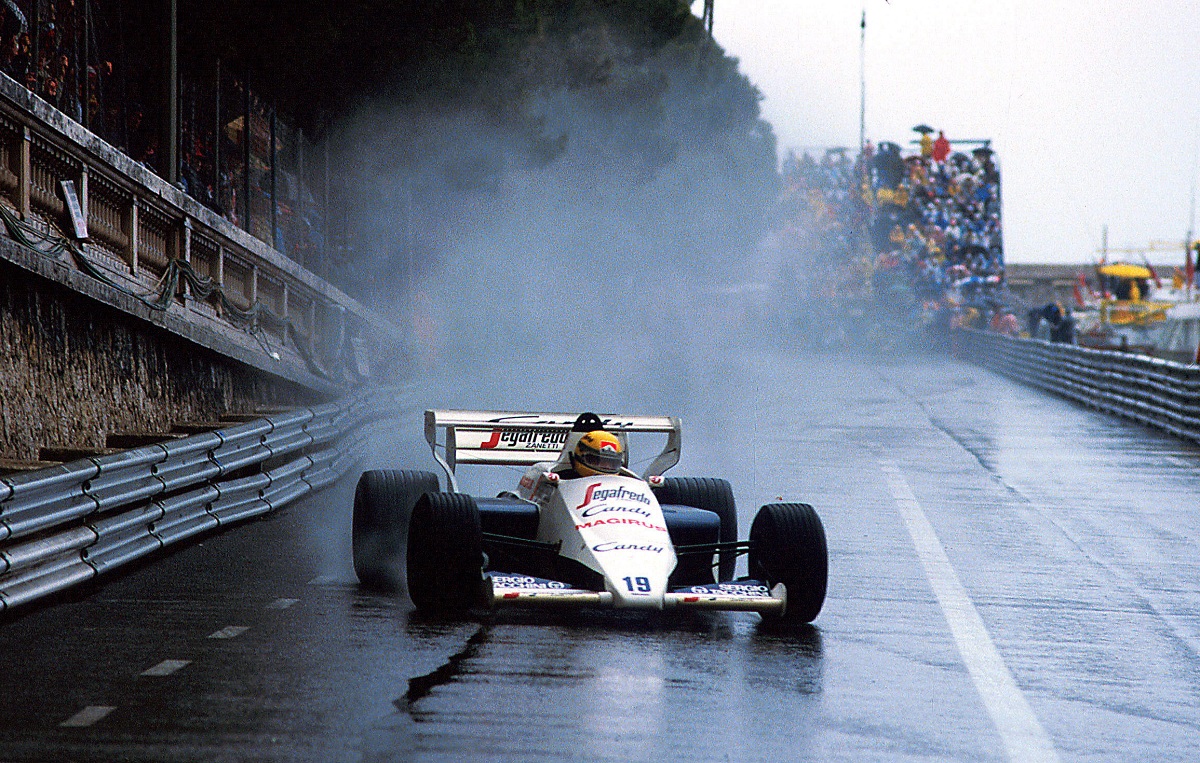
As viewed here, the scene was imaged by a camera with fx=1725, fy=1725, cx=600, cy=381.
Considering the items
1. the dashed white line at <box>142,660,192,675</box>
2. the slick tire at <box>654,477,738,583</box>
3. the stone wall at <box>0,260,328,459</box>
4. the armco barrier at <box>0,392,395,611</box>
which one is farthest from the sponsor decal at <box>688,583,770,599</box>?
the stone wall at <box>0,260,328,459</box>

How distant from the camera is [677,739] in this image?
20.2 feet

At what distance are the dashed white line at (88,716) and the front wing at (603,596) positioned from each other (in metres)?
2.29

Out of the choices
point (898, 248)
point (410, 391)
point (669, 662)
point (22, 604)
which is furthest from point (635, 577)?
point (898, 248)

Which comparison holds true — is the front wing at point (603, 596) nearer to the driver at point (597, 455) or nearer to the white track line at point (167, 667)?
the driver at point (597, 455)

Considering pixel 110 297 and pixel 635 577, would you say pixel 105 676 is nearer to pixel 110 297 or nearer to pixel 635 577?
pixel 635 577

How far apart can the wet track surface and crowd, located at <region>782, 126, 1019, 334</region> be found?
118 ft

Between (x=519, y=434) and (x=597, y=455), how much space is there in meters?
1.86

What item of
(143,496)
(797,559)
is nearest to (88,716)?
(797,559)

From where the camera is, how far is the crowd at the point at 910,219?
164ft

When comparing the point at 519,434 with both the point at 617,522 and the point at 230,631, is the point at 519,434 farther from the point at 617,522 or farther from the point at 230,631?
the point at 230,631

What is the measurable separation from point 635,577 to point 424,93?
25.8 m

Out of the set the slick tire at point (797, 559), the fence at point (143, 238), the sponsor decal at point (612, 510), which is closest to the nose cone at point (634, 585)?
the sponsor decal at point (612, 510)

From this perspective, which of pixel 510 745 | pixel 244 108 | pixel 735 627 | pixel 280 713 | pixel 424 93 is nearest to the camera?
pixel 510 745

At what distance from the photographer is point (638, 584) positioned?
8305mm
